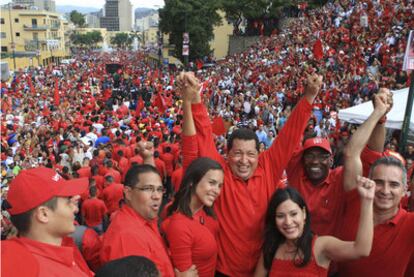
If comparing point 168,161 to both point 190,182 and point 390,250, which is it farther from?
point 390,250

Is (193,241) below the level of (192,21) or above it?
below

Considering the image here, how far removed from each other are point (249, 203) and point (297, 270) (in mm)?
568

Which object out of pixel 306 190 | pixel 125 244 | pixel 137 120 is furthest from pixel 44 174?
pixel 137 120

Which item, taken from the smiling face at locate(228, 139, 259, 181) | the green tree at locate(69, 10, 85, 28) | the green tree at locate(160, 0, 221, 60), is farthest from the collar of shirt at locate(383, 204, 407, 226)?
the green tree at locate(69, 10, 85, 28)

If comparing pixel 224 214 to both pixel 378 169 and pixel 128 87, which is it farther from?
pixel 128 87

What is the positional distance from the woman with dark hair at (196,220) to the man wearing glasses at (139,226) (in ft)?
0.33

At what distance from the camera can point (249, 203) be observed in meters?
2.91

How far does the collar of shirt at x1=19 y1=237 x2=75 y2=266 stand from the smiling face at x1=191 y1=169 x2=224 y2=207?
895mm

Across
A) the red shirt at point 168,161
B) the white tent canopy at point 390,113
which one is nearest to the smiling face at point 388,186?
the white tent canopy at point 390,113

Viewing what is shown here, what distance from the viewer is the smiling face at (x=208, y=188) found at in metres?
2.73

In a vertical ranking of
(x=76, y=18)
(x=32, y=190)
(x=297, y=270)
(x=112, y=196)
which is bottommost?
(x=112, y=196)

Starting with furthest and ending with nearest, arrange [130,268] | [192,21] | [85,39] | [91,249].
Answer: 1. [85,39]
2. [192,21]
3. [91,249]
4. [130,268]

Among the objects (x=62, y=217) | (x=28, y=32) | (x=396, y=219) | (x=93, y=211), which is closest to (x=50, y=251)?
(x=62, y=217)

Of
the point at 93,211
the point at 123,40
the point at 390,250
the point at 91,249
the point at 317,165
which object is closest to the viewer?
the point at 390,250
